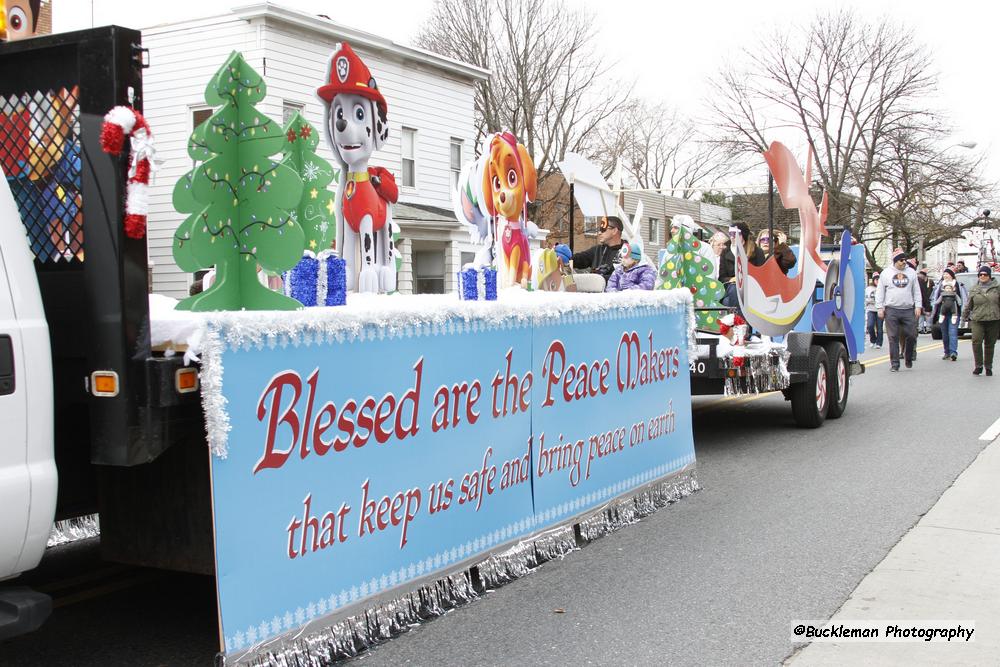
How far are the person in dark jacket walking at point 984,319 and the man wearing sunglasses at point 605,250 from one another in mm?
8375

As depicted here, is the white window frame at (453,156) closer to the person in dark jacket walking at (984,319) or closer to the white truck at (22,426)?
the person in dark jacket walking at (984,319)

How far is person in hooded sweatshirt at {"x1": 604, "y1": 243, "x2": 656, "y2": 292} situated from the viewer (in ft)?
29.6

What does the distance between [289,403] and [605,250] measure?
7.44m

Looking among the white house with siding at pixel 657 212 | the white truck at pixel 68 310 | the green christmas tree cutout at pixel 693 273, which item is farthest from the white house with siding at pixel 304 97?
the white house with siding at pixel 657 212

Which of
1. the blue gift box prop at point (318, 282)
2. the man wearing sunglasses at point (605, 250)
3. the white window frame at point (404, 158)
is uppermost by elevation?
the white window frame at point (404, 158)

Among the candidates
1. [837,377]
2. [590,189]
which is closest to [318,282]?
[590,189]

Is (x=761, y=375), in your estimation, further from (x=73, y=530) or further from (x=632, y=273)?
(x=73, y=530)

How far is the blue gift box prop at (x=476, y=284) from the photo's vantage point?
5879 mm

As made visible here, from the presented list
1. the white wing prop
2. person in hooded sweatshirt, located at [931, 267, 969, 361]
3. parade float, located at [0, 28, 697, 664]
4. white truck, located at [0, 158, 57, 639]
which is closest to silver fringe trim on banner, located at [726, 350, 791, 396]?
the white wing prop

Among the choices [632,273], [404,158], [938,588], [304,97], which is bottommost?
[938,588]

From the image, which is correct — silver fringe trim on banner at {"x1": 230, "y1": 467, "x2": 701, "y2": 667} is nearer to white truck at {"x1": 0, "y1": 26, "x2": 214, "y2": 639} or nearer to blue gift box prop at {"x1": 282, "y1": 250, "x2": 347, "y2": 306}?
white truck at {"x1": 0, "y1": 26, "x2": 214, "y2": 639}

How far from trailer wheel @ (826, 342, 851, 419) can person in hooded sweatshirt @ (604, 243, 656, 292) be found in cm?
281

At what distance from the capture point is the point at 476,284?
591 cm

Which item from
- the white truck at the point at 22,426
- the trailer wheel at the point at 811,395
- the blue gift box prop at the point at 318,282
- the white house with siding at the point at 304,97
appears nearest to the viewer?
the white truck at the point at 22,426
